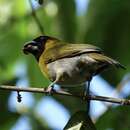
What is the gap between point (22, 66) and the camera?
315cm

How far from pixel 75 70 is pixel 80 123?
175 centimetres

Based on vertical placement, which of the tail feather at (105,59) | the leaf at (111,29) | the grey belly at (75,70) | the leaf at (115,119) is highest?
the leaf at (111,29)

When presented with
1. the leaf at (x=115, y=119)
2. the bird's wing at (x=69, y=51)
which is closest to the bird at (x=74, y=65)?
the bird's wing at (x=69, y=51)

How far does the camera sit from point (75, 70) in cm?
350

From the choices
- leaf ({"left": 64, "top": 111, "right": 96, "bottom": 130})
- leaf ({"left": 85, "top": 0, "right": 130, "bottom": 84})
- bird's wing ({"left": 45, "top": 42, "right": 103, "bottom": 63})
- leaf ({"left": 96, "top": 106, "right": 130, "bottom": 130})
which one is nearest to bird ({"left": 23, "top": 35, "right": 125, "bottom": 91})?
bird's wing ({"left": 45, "top": 42, "right": 103, "bottom": 63})

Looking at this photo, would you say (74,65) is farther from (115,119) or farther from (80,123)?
(80,123)

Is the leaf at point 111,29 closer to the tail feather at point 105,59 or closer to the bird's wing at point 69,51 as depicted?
the tail feather at point 105,59

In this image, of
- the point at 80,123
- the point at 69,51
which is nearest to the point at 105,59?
the point at 69,51

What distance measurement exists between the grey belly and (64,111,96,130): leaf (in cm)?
150

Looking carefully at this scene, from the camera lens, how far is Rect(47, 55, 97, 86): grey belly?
11.2 ft

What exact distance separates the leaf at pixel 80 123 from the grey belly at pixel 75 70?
1498mm

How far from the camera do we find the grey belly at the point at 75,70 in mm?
3423

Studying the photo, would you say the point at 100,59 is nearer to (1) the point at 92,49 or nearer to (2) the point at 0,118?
(1) the point at 92,49

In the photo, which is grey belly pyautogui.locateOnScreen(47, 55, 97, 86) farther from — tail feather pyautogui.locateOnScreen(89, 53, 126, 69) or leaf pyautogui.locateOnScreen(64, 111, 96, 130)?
leaf pyautogui.locateOnScreen(64, 111, 96, 130)
